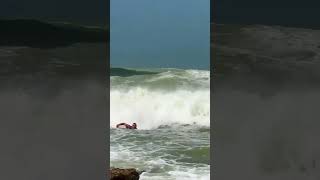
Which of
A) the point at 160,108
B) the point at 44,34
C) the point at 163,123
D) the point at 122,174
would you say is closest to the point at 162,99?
the point at 160,108

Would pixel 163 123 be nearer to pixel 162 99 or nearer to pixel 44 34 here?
pixel 162 99

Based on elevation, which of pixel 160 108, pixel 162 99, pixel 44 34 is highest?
pixel 44 34

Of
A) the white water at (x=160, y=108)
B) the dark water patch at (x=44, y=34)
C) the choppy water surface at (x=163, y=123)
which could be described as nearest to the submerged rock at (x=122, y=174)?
the choppy water surface at (x=163, y=123)

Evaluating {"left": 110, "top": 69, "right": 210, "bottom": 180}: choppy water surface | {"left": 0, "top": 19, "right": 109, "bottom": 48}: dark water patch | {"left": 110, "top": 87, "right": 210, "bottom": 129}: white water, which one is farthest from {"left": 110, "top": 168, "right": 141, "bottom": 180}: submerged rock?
{"left": 110, "top": 87, "right": 210, "bottom": 129}: white water

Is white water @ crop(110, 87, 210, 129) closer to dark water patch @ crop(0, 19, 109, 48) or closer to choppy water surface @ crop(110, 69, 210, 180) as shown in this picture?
choppy water surface @ crop(110, 69, 210, 180)

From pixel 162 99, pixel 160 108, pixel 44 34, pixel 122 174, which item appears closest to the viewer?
pixel 44 34

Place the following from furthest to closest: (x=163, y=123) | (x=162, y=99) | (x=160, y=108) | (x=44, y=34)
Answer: (x=162, y=99) < (x=160, y=108) < (x=163, y=123) < (x=44, y=34)

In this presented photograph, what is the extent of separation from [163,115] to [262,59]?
29.8 feet

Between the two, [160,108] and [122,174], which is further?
[160,108]

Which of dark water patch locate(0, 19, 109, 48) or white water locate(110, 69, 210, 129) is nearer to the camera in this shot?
dark water patch locate(0, 19, 109, 48)

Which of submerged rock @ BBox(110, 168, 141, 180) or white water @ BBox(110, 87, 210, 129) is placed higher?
white water @ BBox(110, 87, 210, 129)

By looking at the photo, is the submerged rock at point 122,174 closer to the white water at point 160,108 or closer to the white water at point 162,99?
the white water at point 162,99

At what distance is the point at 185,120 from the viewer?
11.2 metres

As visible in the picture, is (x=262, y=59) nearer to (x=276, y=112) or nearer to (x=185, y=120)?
(x=276, y=112)
